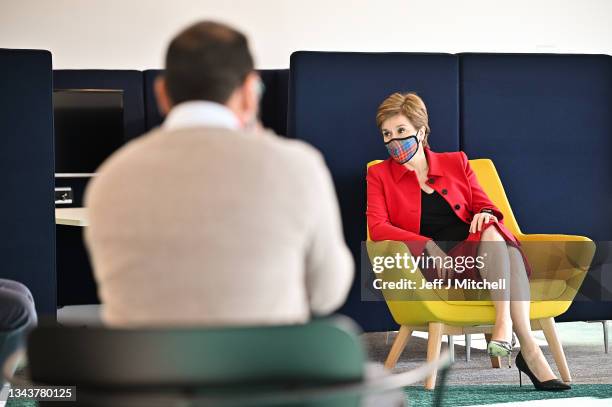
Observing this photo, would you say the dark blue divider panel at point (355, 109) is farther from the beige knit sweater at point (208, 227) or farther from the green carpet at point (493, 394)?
the beige knit sweater at point (208, 227)

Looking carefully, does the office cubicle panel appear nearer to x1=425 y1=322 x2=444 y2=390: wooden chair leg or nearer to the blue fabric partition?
the blue fabric partition

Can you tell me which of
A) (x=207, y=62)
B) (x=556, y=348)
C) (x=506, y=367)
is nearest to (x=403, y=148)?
(x=556, y=348)

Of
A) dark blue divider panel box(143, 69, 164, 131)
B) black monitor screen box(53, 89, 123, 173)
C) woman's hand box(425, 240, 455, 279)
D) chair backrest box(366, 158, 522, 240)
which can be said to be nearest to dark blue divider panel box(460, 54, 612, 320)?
chair backrest box(366, 158, 522, 240)

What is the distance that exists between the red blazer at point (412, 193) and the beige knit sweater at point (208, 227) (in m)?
2.63

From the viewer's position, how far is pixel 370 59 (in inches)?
177

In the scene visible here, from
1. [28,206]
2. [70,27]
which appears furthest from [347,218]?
[70,27]

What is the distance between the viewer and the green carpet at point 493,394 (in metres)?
3.74

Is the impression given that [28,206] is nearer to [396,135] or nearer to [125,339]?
[396,135]

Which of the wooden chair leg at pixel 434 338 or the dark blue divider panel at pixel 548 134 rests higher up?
the dark blue divider panel at pixel 548 134

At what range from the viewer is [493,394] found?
12.7ft

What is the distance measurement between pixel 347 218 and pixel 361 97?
1.79 feet

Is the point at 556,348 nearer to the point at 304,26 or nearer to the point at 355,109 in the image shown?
the point at 355,109

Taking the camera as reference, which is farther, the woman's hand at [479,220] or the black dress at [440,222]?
the black dress at [440,222]

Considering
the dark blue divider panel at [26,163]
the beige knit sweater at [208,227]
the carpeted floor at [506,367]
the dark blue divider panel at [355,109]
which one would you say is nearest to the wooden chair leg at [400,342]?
the carpeted floor at [506,367]
